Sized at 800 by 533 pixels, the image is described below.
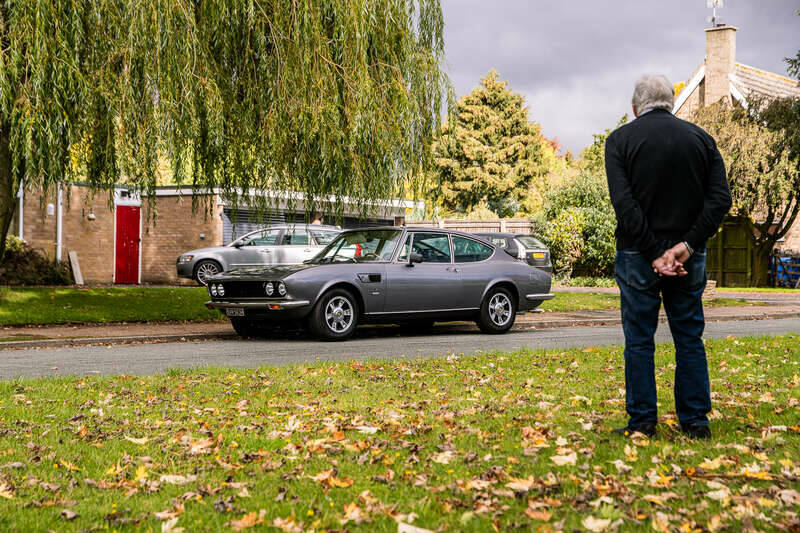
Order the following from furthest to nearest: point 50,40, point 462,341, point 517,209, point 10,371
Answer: point 517,209 → point 462,341 → point 50,40 → point 10,371

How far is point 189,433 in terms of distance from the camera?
5.33 metres

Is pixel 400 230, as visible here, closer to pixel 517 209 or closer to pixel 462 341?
pixel 462 341

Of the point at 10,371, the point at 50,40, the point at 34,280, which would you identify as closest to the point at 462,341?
the point at 10,371

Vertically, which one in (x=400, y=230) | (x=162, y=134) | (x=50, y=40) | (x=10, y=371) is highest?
(x=50, y=40)

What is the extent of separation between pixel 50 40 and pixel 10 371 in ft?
A: 14.5

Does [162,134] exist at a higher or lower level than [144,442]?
higher

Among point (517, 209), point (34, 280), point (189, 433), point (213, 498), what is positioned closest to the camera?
point (213, 498)

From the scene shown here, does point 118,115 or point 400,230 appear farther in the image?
point 400,230

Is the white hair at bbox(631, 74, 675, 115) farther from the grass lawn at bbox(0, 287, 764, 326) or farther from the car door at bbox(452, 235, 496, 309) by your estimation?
the grass lawn at bbox(0, 287, 764, 326)

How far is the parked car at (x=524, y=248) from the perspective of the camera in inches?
869

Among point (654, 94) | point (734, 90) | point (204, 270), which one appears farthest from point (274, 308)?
point (734, 90)

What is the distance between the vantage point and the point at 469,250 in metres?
13.4

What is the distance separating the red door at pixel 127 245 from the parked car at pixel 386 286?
44.5ft

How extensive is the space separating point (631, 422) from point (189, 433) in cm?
283
